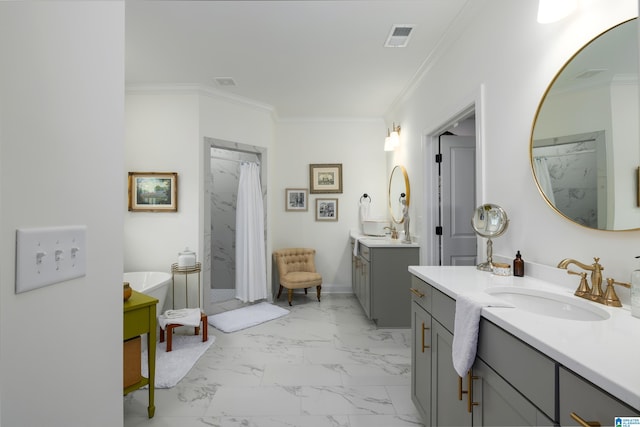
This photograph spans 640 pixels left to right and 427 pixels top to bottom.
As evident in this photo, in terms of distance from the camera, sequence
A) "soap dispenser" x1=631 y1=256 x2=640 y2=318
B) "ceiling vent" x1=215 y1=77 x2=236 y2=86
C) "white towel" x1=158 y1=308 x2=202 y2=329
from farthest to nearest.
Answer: "ceiling vent" x1=215 y1=77 x2=236 y2=86 < "white towel" x1=158 y1=308 x2=202 y2=329 < "soap dispenser" x1=631 y1=256 x2=640 y2=318

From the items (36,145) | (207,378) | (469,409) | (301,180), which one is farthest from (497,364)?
(301,180)

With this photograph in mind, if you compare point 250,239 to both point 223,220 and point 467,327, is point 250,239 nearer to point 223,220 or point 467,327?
point 223,220

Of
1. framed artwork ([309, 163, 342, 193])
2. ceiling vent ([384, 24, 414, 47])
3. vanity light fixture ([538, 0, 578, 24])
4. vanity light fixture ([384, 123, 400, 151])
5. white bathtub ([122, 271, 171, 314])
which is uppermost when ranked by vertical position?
ceiling vent ([384, 24, 414, 47])

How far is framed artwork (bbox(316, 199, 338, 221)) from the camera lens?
4.67m

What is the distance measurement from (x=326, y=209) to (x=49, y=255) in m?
4.11

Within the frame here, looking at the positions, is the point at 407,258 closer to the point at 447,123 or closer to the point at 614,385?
the point at 447,123

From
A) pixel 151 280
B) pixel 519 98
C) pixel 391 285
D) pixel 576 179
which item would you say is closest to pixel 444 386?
pixel 576 179

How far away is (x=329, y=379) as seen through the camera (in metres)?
2.29

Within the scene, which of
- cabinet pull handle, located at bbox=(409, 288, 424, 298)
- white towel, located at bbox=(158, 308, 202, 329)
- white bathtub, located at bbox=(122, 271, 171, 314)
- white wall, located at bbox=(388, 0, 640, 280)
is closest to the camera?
white wall, located at bbox=(388, 0, 640, 280)

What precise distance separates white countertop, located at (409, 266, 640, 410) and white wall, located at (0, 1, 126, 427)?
112 cm

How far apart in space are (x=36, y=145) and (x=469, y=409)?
60.4 inches

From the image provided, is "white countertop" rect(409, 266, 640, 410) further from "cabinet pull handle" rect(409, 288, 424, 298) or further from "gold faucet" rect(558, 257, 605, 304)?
"cabinet pull handle" rect(409, 288, 424, 298)

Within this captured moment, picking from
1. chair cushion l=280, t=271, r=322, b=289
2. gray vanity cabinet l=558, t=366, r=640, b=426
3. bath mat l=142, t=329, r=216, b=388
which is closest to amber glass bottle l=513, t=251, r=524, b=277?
gray vanity cabinet l=558, t=366, r=640, b=426

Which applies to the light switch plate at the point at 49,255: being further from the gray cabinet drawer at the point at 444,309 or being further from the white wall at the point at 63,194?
the gray cabinet drawer at the point at 444,309
